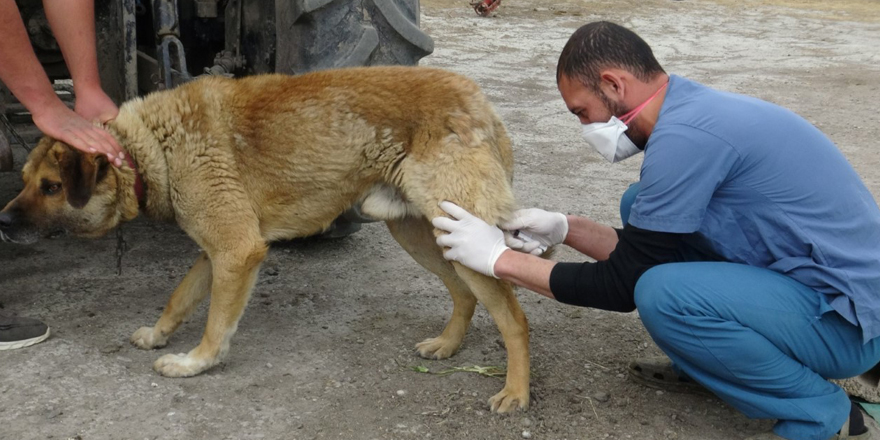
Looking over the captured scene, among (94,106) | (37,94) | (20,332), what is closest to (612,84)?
(94,106)

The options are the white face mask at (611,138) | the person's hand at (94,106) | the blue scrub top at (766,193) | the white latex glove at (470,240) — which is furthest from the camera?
the person's hand at (94,106)

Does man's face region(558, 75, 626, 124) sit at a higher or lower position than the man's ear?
lower

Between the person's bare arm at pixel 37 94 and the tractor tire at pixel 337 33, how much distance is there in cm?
86

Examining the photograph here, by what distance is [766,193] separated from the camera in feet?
9.08

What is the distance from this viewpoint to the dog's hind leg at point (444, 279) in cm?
356

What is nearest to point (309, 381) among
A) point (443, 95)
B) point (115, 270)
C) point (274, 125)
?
point (274, 125)

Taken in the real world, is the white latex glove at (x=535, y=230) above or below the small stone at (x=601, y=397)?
above

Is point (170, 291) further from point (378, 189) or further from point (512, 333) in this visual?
point (512, 333)

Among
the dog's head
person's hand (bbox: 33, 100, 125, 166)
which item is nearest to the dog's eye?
the dog's head

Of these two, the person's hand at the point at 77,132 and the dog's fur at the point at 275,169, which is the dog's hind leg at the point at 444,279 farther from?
the person's hand at the point at 77,132

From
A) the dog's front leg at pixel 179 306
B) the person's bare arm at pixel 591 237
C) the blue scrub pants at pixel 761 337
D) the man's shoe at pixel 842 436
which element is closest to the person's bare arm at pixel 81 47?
the dog's front leg at pixel 179 306

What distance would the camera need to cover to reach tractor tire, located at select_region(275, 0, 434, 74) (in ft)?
11.9

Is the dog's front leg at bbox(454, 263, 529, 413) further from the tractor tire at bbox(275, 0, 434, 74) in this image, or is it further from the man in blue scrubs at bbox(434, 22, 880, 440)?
the tractor tire at bbox(275, 0, 434, 74)

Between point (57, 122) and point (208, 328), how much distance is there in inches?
37.3
